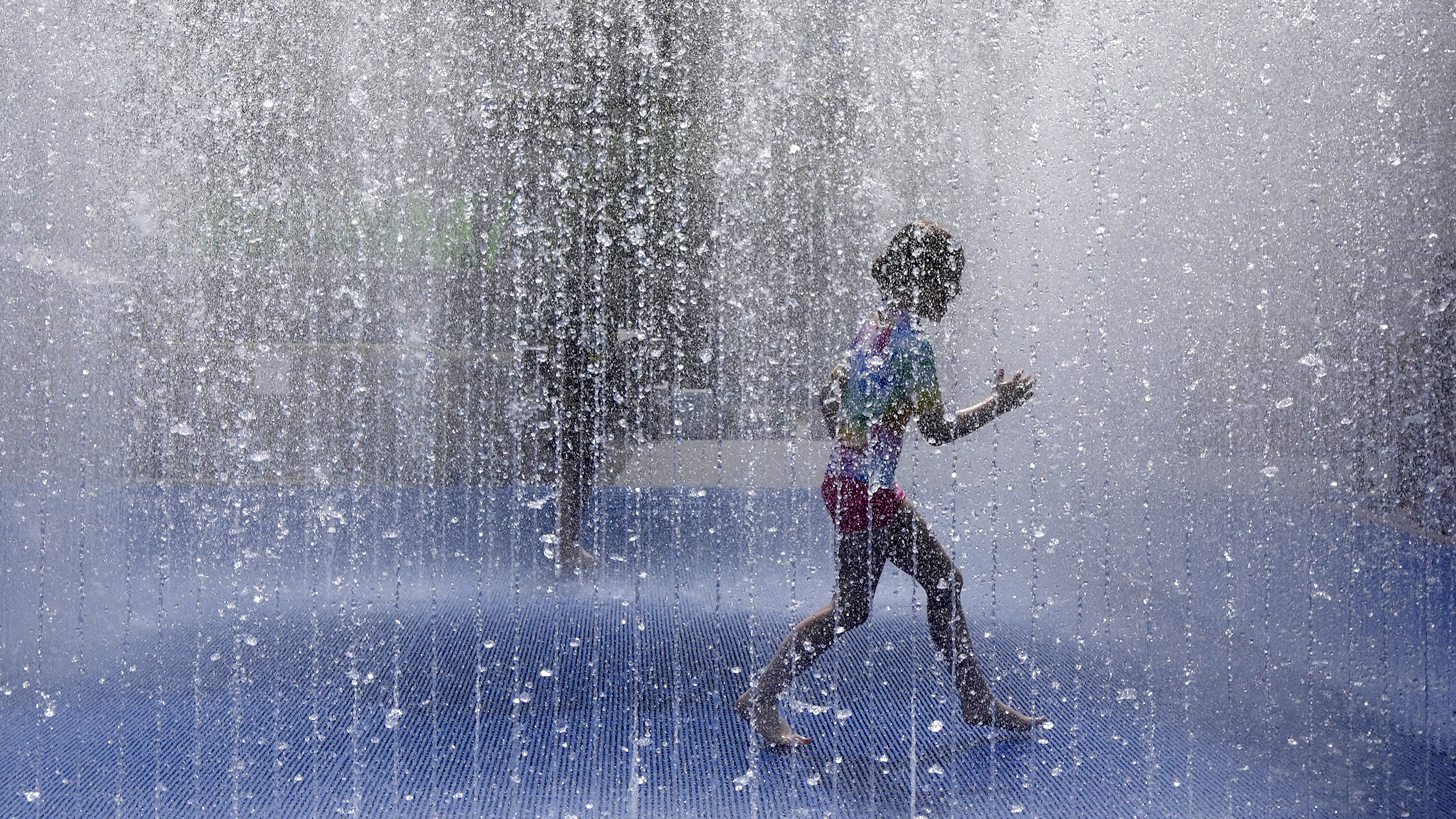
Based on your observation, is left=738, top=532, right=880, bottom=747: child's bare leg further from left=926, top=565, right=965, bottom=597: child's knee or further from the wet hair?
the wet hair

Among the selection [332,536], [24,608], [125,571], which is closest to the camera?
[24,608]

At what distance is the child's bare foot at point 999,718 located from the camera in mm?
2416

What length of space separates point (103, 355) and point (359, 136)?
1.49 m

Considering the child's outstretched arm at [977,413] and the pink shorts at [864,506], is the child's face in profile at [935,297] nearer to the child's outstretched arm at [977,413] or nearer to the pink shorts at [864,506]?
the child's outstretched arm at [977,413]

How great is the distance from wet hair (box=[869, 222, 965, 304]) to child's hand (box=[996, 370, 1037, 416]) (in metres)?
0.23

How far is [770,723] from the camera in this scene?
2.33m

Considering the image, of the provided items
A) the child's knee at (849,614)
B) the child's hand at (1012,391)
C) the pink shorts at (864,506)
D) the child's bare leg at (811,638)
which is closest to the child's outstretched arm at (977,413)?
the child's hand at (1012,391)

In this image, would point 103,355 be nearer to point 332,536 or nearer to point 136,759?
point 332,536

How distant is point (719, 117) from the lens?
15.1 ft

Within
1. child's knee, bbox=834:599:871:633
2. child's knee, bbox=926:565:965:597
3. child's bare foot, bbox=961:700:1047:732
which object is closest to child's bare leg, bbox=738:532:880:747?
child's knee, bbox=834:599:871:633

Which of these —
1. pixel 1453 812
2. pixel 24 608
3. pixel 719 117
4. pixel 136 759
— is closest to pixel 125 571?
pixel 24 608

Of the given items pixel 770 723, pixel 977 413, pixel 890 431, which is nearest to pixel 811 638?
pixel 770 723

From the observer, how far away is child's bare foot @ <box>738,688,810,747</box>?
7.63 feet

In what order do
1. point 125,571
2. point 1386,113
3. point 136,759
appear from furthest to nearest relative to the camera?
1. point 125,571
2. point 1386,113
3. point 136,759
